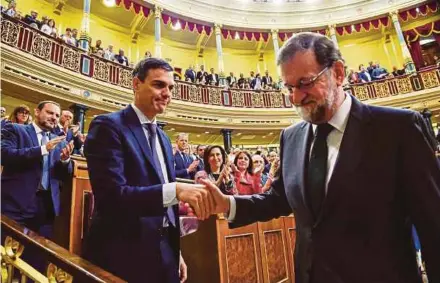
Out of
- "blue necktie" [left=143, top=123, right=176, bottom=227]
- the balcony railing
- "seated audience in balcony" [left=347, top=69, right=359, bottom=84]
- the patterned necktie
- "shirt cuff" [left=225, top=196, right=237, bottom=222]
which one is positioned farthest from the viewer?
"seated audience in balcony" [left=347, top=69, right=359, bottom=84]

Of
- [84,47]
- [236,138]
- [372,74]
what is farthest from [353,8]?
[84,47]

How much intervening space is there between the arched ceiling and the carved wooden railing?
1149cm

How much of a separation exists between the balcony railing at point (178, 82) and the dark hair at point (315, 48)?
698 cm

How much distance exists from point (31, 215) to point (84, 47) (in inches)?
278

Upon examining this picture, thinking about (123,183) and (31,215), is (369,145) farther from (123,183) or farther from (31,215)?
(31,215)

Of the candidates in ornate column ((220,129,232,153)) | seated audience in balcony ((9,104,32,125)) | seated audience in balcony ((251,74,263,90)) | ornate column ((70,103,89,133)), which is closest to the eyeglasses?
seated audience in balcony ((9,104,32,125))

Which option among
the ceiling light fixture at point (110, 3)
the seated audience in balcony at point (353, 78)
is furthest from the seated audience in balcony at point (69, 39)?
the seated audience in balcony at point (353, 78)

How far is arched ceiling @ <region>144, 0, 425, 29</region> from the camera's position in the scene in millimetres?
12031

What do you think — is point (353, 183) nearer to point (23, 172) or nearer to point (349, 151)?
point (349, 151)

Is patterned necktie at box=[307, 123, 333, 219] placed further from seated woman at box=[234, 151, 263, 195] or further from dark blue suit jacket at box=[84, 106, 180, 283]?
seated woman at box=[234, 151, 263, 195]

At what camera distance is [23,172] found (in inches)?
92.6

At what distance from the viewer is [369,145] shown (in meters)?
1.05

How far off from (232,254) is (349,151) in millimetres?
1884

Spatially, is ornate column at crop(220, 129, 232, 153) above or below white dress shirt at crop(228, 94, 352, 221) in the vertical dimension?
above
